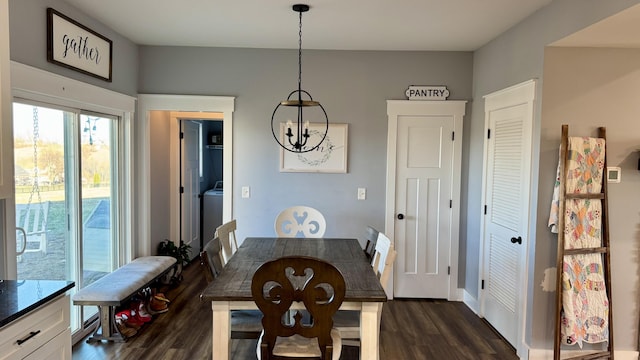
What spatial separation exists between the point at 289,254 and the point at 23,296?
1.64 metres

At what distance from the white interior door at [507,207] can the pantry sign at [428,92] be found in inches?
20.1

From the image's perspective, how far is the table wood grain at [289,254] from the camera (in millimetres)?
2178

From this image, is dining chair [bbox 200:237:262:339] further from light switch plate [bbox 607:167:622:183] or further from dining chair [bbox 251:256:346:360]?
light switch plate [bbox 607:167:622:183]

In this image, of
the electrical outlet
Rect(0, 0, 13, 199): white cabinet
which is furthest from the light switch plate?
Rect(0, 0, 13, 199): white cabinet

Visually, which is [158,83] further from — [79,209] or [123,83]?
[79,209]

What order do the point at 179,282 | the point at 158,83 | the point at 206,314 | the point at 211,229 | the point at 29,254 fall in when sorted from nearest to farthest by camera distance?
the point at 29,254 → the point at 206,314 → the point at 158,83 → the point at 179,282 → the point at 211,229

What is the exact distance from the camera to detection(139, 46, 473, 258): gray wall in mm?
4145

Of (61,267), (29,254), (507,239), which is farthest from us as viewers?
(507,239)

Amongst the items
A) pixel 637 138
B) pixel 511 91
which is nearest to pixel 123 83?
pixel 511 91

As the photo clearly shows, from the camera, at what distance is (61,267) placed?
310 cm

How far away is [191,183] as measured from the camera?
5.51 m

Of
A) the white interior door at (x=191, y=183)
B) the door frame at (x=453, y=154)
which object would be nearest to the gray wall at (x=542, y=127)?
the door frame at (x=453, y=154)

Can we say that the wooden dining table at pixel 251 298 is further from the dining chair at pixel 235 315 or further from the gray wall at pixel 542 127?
the gray wall at pixel 542 127

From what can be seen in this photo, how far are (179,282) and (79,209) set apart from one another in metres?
1.63
